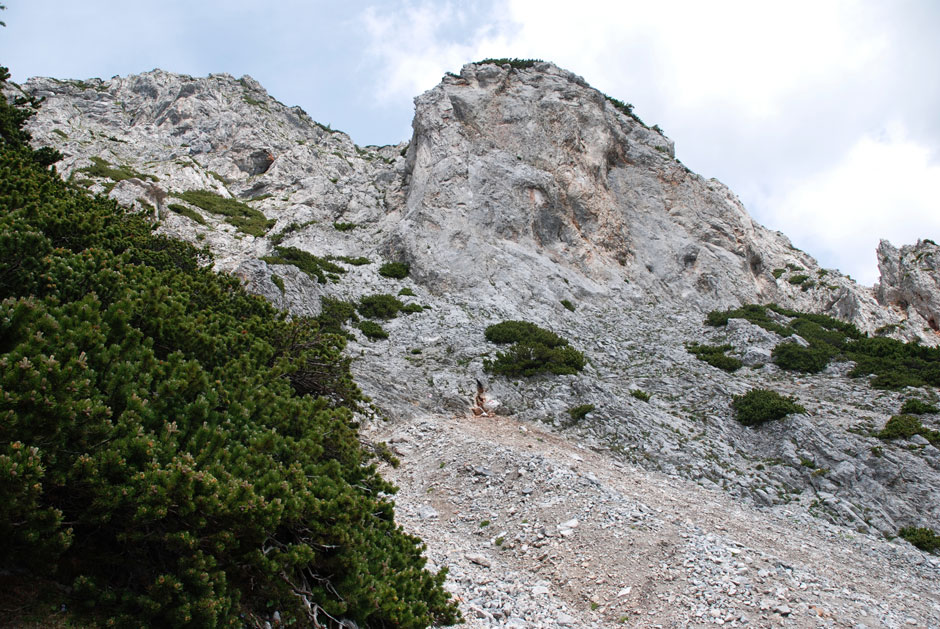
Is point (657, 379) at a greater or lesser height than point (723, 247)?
lesser

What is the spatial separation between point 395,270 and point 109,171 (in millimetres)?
28067

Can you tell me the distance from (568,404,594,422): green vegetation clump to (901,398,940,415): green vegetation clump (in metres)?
11.7

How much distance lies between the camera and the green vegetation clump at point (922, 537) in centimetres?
1284

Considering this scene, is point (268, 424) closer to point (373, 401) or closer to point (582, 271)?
point (373, 401)

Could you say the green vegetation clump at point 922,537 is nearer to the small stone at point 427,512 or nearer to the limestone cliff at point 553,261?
the limestone cliff at point 553,261

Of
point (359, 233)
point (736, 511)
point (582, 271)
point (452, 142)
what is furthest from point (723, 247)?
point (736, 511)

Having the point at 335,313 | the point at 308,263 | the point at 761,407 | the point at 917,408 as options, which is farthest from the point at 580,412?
the point at 308,263

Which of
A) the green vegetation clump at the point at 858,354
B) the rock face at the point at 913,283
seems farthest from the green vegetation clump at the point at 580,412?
the rock face at the point at 913,283

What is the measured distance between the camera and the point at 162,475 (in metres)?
4.20

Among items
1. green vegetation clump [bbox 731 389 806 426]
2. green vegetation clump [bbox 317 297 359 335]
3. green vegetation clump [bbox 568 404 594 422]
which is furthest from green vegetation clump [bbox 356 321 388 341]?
green vegetation clump [bbox 731 389 806 426]

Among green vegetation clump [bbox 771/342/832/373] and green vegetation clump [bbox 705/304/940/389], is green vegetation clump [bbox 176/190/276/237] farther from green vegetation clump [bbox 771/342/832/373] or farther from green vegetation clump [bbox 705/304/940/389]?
green vegetation clump [bbox 771/342/832/373]

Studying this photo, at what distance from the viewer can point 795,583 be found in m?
9.80

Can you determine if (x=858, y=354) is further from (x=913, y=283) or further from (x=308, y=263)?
(x=913, y=283)

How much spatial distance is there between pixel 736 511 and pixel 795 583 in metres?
4.07
